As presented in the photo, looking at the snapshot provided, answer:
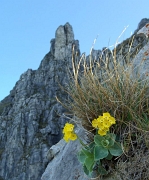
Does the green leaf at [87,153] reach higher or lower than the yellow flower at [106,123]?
lower

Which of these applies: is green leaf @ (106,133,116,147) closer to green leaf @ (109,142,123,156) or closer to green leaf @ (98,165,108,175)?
green leaf @ (109,142,123,156)

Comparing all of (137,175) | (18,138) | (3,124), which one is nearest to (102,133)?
(137,175)

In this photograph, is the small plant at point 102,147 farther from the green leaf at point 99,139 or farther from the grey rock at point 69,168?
the grey rock at point 69,168

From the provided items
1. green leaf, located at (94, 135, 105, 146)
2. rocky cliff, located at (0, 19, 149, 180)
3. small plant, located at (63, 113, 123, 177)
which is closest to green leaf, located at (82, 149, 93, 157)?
small plant, located at (63, 113, 123, 177)

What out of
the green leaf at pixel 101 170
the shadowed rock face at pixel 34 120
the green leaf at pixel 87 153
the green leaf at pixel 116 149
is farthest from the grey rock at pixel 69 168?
the shadowed rock face at pixel 34 120

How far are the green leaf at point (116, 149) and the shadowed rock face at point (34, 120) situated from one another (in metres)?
64.0

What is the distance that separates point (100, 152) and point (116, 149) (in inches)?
6.1

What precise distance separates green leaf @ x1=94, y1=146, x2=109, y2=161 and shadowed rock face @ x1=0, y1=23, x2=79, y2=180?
210 feet

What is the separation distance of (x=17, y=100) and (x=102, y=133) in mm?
101345

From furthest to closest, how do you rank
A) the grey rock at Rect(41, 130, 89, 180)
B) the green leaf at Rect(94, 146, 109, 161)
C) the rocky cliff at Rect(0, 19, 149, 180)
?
the rocky cliff at Rect(0, 19, 149, 180), the grey rock at Rect(41, 130, 89, 180), the green leaf at Rect(94, 146, 109, 161)

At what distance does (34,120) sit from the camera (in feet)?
280

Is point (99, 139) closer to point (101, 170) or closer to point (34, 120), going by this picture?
point (101, 170)

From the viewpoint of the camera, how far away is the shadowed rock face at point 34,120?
75.6 meters

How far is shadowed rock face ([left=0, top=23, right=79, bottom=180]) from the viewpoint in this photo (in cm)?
7557
